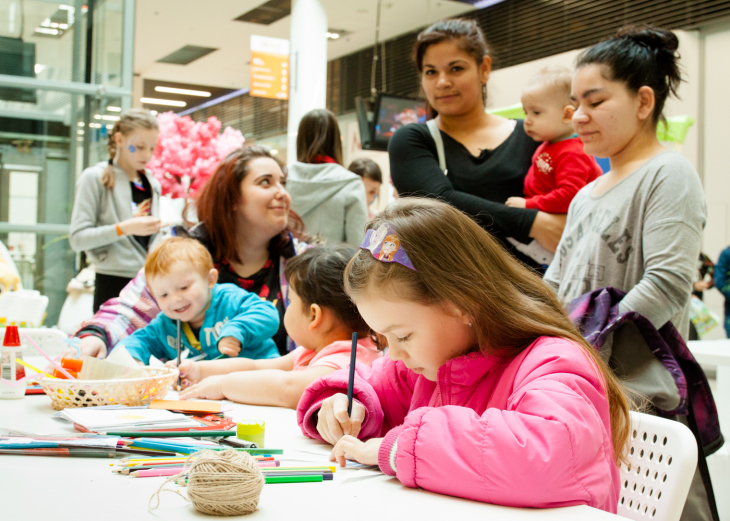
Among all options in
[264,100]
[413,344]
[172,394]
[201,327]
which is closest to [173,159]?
[201,327]

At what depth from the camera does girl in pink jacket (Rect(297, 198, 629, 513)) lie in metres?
0.81

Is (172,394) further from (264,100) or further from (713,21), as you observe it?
(264,100)

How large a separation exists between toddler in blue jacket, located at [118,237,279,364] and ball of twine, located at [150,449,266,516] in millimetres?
1188

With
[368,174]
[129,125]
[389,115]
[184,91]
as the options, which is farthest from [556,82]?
[184,91]

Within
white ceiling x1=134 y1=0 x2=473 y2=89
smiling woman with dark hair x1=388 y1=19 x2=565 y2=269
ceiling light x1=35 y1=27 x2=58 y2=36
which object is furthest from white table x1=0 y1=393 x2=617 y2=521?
white ceiling x1=134 y1=0 x2=473 y2=89

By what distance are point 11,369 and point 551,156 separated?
1651mm

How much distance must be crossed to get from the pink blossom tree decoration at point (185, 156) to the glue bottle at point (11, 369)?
321 centimetres

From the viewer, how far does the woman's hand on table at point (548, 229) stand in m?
2.03

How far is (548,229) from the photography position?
6.72 ft

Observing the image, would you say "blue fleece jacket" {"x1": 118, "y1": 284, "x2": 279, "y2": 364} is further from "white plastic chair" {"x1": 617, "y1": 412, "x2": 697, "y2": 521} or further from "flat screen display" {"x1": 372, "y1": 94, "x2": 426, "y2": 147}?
"flat screen display" {"x1": 372, "y1": 94, "x2": 426, "y2": 147}

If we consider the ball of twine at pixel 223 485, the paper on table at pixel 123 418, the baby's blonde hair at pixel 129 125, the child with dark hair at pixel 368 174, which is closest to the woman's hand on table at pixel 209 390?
the paper on table at pixel 123 418

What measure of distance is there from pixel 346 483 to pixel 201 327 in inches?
51.8

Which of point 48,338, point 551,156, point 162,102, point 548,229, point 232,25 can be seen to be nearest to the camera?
point 548,229

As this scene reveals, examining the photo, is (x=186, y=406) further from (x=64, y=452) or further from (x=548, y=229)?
(x=548, y=229)
